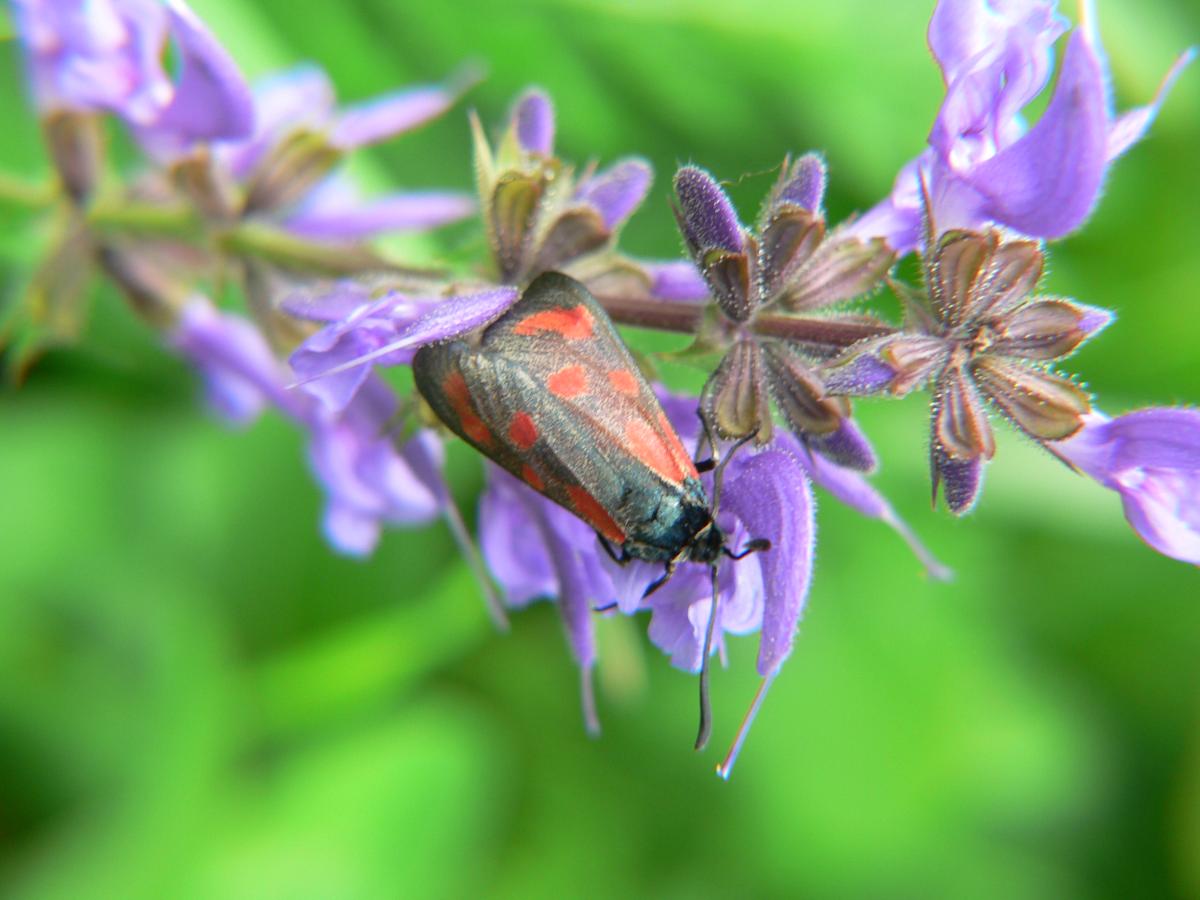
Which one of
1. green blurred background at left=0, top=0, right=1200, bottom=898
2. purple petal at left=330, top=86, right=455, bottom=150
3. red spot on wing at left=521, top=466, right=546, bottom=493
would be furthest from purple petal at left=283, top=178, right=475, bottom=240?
green blurred background at left=0, top=0, right=1200, bottom=898

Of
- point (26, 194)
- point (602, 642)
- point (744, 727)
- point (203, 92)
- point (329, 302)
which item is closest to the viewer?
point (744, 727)

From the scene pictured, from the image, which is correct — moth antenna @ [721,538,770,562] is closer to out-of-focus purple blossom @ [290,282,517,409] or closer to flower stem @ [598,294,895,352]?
flower stem @ [598,294,895,352]

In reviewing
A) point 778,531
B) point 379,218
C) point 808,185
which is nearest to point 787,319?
point 808,185

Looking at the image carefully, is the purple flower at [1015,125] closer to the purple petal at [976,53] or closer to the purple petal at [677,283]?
the purple petal at [976,53]

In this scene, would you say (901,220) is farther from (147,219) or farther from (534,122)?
(147,219)

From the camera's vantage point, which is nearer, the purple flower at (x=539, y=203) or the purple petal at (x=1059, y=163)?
the purple petal at (x=1059, y=163)

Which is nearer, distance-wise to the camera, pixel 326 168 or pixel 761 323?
pixel 761 323

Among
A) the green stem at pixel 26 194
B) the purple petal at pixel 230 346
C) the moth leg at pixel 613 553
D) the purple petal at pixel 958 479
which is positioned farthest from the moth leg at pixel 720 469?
the green stem at pixel 26 194
